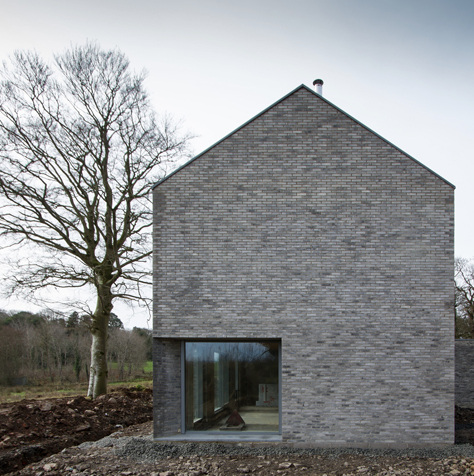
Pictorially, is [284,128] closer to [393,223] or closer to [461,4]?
[393,223]

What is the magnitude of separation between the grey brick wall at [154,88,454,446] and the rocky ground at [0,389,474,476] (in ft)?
1.91

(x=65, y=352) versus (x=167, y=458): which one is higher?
(x=167, y=458)

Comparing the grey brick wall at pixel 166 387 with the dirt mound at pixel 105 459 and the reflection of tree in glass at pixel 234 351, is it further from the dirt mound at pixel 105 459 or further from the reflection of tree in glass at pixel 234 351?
the dirt mound at pixel 105 459

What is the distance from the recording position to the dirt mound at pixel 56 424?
7.89 m

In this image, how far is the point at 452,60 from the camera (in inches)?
403

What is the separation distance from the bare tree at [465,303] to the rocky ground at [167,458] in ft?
69.9

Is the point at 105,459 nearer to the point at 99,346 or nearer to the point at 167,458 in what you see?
the point at 167,458

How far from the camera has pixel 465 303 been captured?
28844 millimetres

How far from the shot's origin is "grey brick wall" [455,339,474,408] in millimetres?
14102

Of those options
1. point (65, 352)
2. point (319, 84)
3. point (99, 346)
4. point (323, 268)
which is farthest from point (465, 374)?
point (65, 352)

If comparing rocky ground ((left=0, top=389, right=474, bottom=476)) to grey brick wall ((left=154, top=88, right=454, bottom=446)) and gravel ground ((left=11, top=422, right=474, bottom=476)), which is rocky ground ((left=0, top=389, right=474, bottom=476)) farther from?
grey brick wall ((left=154, top=88, right=454, bottom=446))

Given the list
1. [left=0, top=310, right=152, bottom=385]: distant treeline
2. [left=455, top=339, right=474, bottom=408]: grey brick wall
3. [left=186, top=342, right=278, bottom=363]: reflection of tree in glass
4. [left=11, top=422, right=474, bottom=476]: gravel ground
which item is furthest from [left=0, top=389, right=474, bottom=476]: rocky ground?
[left=0, top=310, right=152, bottom=385]: distant treeline

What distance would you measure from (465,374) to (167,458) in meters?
12.4

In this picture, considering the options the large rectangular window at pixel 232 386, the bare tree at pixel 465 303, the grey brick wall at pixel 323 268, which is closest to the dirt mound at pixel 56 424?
the grey brick wall at pixel 323 268
